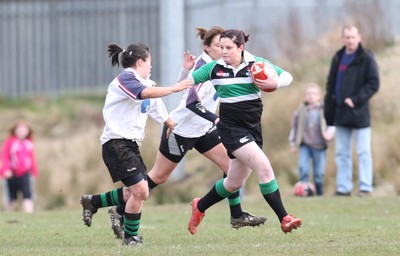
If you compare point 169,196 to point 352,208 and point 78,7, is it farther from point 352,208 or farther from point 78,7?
point 78,7

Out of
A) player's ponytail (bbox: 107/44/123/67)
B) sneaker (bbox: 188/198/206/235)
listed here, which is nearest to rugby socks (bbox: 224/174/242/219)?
sneaker (bbox: 188/198/206/235)

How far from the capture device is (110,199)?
10.9m

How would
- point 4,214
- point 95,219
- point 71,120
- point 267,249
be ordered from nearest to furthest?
point 267,249 < point 95,219 < point 4,214 < point 71,120

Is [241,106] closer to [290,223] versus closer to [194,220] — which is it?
[290,223]

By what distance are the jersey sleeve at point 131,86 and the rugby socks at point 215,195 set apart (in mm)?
1342

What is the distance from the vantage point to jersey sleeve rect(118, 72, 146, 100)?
32.4ft

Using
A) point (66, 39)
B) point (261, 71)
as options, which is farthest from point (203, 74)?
point (66, 39)

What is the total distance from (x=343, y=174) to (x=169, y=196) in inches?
133

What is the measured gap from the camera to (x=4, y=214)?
1588 cm

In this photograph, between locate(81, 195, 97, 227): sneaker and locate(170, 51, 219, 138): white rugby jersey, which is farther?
locate(170, 51, 219, 138): white rugby jersey

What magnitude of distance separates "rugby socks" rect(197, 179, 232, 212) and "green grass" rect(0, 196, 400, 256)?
1.17ft

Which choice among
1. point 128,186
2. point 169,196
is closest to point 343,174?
point 169,196

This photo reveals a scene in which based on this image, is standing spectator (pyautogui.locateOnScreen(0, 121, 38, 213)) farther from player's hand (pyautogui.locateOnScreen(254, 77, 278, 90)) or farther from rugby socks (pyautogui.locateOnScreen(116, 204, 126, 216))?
player's hand (pyautogui.locateOnScreen(254, 77, 278, 90))

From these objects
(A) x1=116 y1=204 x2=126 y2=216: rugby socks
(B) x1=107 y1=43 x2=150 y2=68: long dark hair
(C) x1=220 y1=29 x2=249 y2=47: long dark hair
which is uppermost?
(C) x1=220 y1=29 x2=249 y2=47: long dark hair
